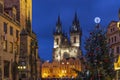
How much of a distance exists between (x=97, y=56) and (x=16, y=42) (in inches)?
1126

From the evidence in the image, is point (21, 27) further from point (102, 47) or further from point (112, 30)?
point (102, 47)

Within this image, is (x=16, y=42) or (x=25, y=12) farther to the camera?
(x=25, y=12)

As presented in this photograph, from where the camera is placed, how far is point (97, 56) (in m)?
28.4

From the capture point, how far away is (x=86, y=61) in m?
29.2

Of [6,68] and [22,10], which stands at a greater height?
[22,10]

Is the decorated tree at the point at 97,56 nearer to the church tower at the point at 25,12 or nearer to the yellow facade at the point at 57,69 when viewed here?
the church tower at the point at 25,12

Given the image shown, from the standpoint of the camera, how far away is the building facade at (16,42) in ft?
162

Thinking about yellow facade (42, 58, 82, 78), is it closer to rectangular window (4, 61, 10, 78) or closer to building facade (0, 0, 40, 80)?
building facade (0, 0, 40, 80)

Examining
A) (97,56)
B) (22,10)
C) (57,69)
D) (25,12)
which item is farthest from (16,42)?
(57,69)

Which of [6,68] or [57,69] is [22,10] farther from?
[57,69]

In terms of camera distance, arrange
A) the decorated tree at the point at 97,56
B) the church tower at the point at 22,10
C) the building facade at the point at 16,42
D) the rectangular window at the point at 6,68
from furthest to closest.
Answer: the church tower at the point at 22,10
the rectangular window at the point at 6,68
the building facade at the point at 16,42
the decorated tree at the point at 97,56

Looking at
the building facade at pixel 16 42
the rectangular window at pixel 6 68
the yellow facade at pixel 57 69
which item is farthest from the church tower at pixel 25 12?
the yellow facade at pixel 57 69

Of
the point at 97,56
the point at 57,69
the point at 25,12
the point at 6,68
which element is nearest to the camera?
the point at 97,56

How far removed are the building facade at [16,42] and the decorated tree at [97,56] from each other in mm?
21459
